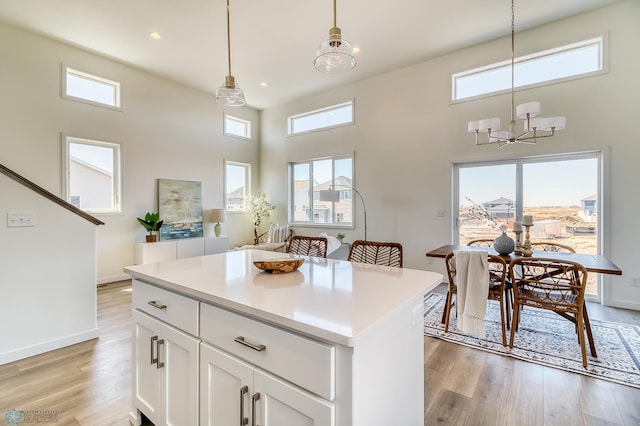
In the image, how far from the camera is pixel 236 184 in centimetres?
721

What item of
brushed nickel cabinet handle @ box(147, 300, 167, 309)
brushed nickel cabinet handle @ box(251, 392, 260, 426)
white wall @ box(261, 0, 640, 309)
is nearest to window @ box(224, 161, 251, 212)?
white wall @ box(261, 0, 640, 309)

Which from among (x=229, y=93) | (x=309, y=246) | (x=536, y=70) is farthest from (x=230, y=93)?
(x=536, y=70)

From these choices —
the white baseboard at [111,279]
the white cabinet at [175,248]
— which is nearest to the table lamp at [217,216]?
the white cabinet at [175,248]

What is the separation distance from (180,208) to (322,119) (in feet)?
11.8

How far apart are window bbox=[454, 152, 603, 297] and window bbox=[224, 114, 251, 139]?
197 inches

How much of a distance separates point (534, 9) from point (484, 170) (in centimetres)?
214

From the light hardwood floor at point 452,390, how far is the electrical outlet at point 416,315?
881mm

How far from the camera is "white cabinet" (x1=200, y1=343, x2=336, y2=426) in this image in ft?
3.02

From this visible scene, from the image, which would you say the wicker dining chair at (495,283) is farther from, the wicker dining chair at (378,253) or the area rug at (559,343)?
the wicker dining chair at (378,253)

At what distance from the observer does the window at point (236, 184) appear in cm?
698

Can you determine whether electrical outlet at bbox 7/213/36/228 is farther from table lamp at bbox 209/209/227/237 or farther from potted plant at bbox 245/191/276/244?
potted plant at bbox 245/191/276/244

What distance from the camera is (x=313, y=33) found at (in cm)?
424

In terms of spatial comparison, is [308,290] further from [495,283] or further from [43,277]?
[43,277]
